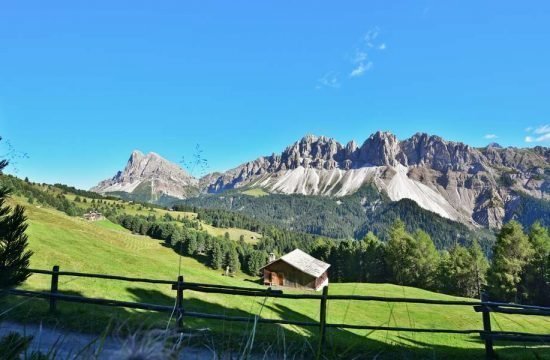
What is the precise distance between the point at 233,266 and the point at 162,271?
80.7 meters

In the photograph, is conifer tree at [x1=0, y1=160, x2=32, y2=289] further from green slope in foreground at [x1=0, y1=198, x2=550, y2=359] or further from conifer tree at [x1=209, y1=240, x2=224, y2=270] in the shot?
conifer tree at [x1=209, y1=240, x2=224, y2=270]

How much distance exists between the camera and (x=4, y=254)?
458 inches

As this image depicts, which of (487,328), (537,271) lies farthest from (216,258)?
(487,328)

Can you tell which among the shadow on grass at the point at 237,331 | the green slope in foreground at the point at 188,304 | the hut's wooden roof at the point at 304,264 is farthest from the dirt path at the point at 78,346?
the hut's wooden roof at the point at 304,264

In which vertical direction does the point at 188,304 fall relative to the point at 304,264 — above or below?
below

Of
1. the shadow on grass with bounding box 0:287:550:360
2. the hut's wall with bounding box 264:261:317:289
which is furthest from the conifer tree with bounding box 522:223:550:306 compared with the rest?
the shadow on grass with bounding box 0:287:550:360

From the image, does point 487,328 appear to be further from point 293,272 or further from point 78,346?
point 293,272

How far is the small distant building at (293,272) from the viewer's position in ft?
224

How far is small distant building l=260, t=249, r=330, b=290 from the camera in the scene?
224 ft

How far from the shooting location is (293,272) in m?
70.1

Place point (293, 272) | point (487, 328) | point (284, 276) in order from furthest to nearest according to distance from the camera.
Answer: point (284, 276), point (293, 272), point (487, 328)

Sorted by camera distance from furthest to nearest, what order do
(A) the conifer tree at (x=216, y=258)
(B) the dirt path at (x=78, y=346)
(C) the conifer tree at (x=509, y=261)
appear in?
(A) the conifer tree at (x=216, y=258)
(C) the conifer tree at (x=509, y=261)
(B) the dirt path at (x=78, y=346)

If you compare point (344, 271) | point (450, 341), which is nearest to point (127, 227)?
point (344, 271)

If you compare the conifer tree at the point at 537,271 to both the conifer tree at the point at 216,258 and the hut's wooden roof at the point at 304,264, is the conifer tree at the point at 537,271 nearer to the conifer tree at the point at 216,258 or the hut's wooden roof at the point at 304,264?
the hut's wooden roof at the point at 304,264
